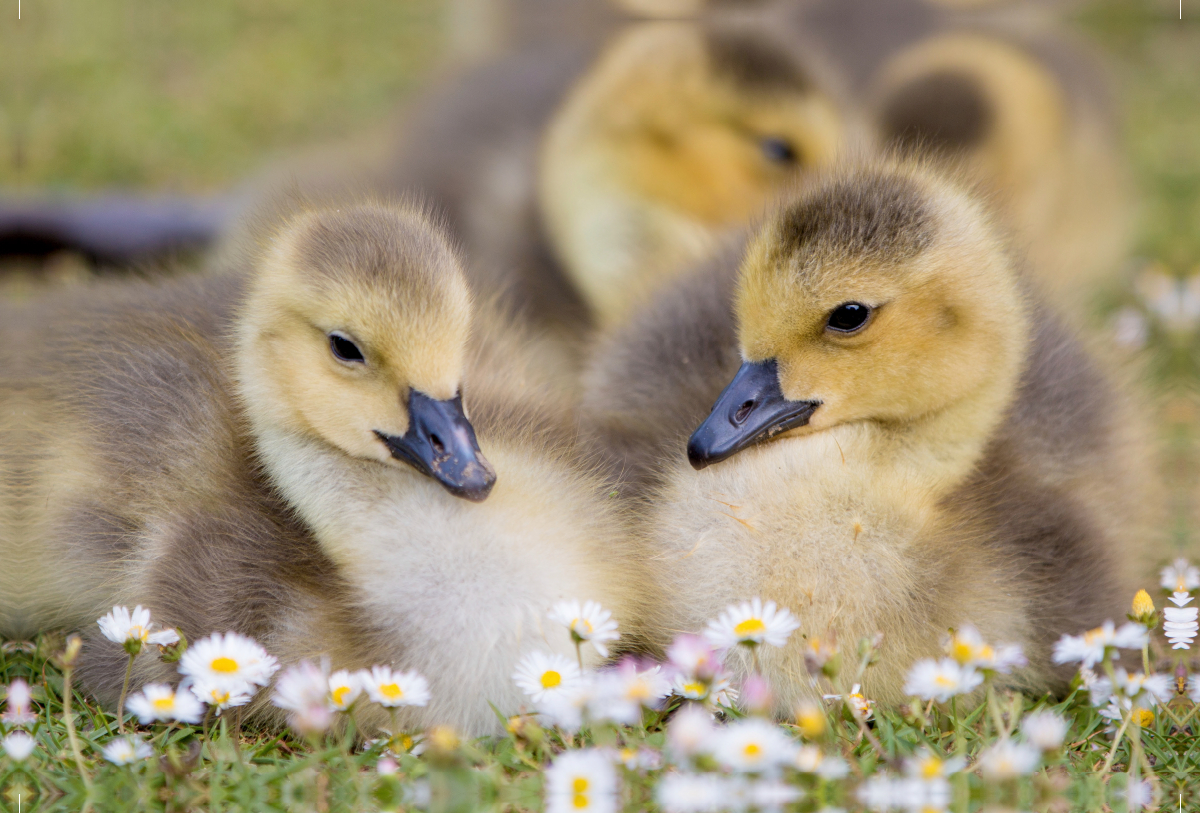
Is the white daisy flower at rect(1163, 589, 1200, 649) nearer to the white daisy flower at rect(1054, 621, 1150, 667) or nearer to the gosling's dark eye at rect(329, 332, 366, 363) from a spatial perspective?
the white daisy flower at rect(1054, 621, 1150, 667)

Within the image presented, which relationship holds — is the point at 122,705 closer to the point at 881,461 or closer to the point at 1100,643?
the point at 881,461

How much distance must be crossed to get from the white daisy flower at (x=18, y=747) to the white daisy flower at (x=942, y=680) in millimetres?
1058

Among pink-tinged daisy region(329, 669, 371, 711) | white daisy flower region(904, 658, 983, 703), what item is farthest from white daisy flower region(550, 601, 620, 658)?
white daisy flower region(904, 658, 983, 703)

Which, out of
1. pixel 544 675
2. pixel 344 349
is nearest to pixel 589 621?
pixel 544 675

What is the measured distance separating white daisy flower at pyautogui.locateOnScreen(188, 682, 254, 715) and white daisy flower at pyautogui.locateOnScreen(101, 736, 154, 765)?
89mm

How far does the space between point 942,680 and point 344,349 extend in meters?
0.93

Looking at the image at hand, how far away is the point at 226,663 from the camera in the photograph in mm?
1608

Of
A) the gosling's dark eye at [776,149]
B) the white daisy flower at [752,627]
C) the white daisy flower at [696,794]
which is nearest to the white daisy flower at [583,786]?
the white daisy flower at [696,794]

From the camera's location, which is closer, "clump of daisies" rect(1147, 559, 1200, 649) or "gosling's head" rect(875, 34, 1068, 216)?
"clump of daisies" rect(1147, 559, 1200, 649)

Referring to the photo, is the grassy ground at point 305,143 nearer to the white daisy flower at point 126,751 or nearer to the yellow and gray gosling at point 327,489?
the white daisy flower at point 126,751

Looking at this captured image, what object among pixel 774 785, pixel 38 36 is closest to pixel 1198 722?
pixel 774 785

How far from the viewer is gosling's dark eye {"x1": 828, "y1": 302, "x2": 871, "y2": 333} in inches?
75.2

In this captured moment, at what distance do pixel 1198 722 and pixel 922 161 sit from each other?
1.00 m

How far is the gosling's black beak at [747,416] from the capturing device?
1.86 meters
